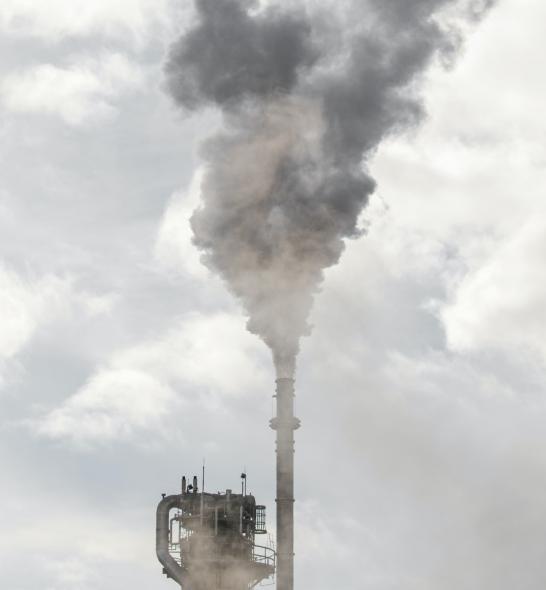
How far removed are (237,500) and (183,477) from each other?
12.7ft

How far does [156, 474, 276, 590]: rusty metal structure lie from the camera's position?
75875 millimetres

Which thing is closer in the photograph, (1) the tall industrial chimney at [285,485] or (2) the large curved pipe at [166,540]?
(1) the tall industrial chimney at [285,485]

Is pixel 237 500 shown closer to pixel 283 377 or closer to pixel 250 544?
pixel 250 544

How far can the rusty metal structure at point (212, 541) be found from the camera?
75875 mm

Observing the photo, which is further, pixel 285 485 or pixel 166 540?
pixel 166 540

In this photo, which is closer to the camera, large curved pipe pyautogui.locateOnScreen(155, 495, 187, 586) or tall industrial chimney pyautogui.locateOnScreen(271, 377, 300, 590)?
tall industrial chimney pyautogui.locateOnScreen(271, 377, 300, 590)

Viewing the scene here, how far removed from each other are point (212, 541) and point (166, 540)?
309cm

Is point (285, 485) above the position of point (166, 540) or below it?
Result: above

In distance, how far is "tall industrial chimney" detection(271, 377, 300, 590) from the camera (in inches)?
2785

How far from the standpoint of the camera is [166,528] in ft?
255

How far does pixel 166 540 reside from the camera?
254 feet

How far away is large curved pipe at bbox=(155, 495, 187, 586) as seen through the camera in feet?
249

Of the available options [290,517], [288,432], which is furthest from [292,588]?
[288,432]

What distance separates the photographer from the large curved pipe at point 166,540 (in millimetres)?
76000
